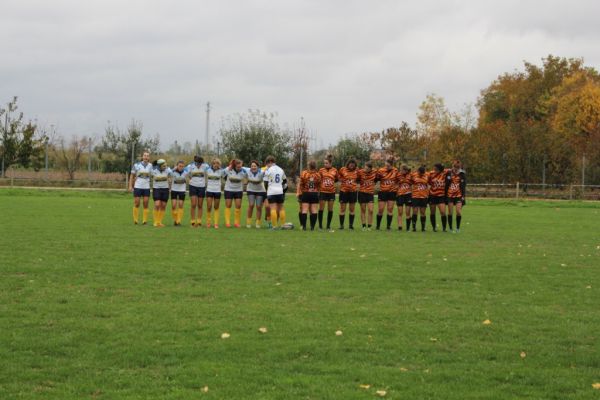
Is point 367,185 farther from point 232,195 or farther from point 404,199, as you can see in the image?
point 232,195

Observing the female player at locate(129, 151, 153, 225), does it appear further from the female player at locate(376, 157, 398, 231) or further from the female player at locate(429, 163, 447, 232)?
the female player at locate(429, 163, 447, 232)

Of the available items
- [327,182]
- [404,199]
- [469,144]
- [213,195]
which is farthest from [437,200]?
[469,144]

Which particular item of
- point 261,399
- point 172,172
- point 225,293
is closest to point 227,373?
point 261,399

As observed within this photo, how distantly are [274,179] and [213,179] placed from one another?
1923 millimetres

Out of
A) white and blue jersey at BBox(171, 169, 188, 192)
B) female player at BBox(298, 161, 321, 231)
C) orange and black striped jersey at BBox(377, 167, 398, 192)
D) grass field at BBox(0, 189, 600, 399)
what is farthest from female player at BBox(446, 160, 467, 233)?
white and blue jersey at BBox(171, 169, 188, 192)

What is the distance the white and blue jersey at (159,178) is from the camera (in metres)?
20.9

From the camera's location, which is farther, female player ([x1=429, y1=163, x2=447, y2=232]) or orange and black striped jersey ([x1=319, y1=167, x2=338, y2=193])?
orange and black striped jersey ([x1=319, y1=167, x2=338, y2=193])

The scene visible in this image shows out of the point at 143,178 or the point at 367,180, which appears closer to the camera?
the point at 143,178

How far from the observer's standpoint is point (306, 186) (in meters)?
20.8

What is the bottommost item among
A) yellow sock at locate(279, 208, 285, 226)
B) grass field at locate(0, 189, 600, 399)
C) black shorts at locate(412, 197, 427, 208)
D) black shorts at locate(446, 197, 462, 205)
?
grass field at locate(0, 189, 600, 399)

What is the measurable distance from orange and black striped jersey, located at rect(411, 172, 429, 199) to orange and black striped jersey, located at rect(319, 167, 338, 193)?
225 cm

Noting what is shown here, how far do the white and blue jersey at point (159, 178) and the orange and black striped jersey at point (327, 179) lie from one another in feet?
14.4

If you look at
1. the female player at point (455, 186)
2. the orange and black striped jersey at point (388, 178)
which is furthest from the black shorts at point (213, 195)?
the female player at point (455, 186)

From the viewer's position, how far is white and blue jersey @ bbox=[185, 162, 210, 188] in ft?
70.0
